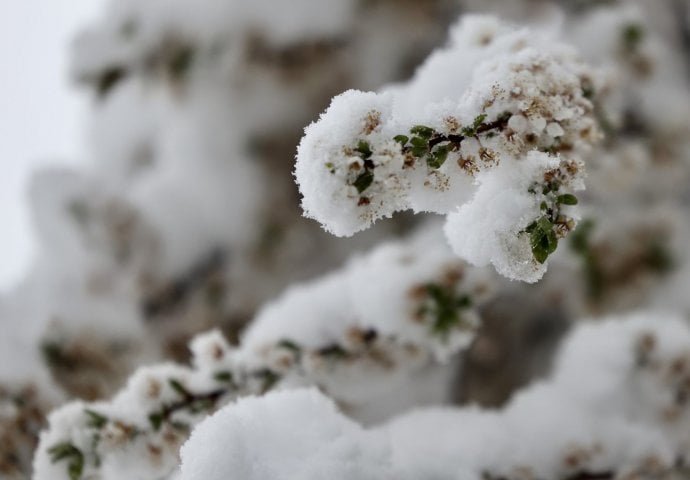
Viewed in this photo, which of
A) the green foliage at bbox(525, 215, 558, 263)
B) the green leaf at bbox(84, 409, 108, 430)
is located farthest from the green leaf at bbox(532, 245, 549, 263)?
the green leaf at bbox(84, 409, 108, 430)

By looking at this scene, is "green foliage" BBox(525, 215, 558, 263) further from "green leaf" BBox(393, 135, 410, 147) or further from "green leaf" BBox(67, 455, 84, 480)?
"green leaf" BBox(67, 455, 84, 480)

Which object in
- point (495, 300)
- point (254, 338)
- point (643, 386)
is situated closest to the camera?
point (254, 338)

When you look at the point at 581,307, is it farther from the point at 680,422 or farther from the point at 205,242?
the point at 205,242

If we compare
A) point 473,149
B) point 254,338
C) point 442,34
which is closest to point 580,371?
point 254,338

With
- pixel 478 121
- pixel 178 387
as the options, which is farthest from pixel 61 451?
pixel 478 121

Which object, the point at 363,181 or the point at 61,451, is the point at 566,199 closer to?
the point at 363,181

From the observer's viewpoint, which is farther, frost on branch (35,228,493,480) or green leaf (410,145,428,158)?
frost on branch (35,228,493,480)
